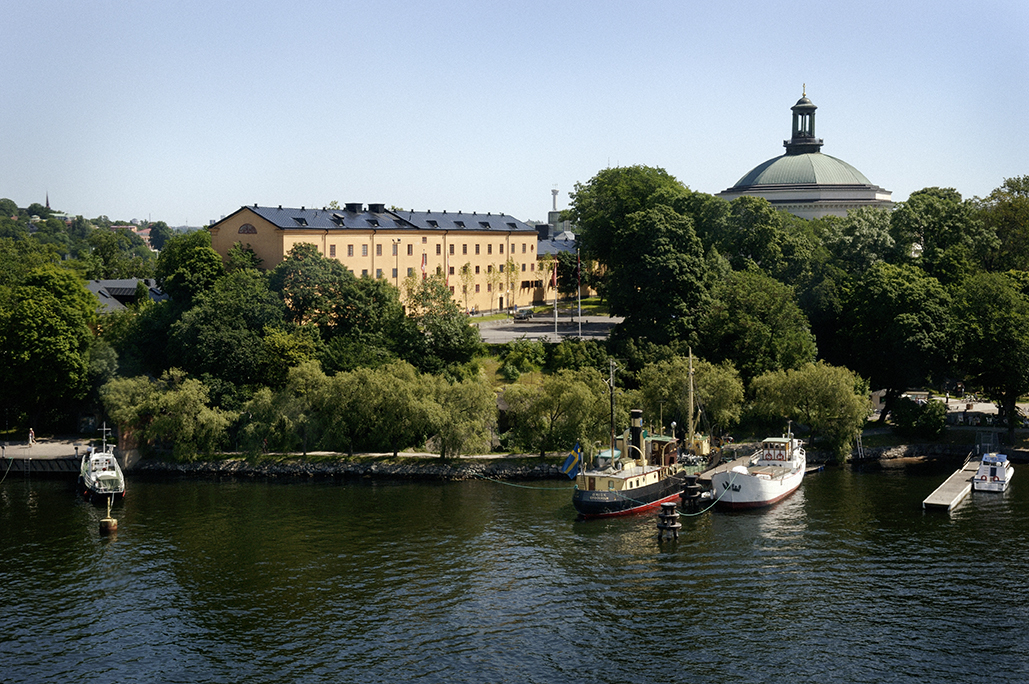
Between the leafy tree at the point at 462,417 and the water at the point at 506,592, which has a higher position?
the leafy tree at the point at 462,417

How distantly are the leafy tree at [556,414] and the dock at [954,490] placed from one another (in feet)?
66.0

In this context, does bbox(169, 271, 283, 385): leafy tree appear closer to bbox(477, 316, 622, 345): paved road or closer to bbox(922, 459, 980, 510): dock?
bbox(477, 316, 622, 345): paved road

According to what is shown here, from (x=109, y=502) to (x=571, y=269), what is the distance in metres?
76.3

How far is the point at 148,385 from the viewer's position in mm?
71062

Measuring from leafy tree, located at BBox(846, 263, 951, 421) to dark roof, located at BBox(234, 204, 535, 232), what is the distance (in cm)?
4640

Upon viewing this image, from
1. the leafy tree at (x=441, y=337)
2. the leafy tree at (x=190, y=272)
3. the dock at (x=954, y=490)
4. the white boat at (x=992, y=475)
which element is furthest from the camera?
the leafy tree at (x=190, y=272)

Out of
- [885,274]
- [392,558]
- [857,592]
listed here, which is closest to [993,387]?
[885,274]

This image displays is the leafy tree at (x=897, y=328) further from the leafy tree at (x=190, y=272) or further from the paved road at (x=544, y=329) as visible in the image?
the leafy tree at (x=190, y=272)

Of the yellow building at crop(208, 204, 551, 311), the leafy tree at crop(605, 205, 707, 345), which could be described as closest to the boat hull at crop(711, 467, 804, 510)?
the leafy tree at crop(605, 205, 707, 345)

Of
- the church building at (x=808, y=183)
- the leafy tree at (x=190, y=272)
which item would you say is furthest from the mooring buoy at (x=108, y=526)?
the church building at (x=808, y=183)

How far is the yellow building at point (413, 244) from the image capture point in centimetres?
9481

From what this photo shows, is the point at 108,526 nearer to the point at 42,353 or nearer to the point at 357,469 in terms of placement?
the point at 357,469

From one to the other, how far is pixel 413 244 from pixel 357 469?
A: 44.6 meters

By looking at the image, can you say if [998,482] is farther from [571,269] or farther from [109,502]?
[571,269]
